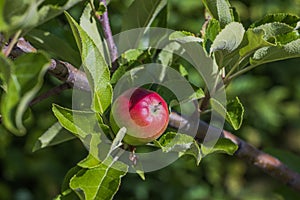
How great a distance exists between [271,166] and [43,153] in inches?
51.3

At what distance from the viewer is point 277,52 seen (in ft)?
2.94

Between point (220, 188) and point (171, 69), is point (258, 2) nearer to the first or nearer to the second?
point (220, 188)

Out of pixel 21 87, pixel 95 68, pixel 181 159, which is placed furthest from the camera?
pixel 181 159

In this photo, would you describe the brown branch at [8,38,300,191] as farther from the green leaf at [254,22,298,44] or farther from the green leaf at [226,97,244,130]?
the green leaf at [254,22,298,44]

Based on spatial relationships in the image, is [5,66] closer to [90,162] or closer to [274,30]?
[90,162]

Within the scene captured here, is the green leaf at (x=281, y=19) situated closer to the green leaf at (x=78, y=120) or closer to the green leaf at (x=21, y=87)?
the green leaf at (x=78, y=120)

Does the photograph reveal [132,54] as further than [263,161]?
No

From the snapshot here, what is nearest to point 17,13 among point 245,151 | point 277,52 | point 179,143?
point 179,143

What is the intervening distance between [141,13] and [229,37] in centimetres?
23

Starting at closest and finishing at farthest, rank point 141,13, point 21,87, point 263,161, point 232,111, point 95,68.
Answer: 1. point 21,87
2. point 95,68
3. point 232,111
4. point 141,13
5. point 263,161

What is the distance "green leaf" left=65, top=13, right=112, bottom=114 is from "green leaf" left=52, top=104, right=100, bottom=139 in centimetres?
2

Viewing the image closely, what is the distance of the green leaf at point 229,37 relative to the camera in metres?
0.83

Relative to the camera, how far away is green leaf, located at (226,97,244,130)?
34.5 inches

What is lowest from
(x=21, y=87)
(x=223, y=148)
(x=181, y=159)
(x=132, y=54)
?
(x=181, y=159)
